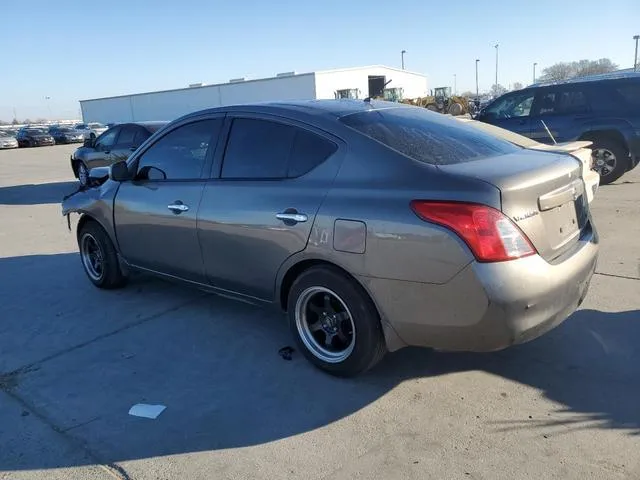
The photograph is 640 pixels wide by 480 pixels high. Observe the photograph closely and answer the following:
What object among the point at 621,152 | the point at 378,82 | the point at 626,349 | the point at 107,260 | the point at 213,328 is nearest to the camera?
the point at 626,349

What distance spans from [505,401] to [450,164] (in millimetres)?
1393

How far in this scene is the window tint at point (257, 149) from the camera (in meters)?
3.66

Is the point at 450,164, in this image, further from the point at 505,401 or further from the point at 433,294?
the point at 505,401

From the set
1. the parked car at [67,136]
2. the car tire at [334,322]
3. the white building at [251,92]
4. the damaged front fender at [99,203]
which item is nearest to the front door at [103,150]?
the damaged front fender at [99,203]

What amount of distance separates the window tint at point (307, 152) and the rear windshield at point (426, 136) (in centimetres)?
20

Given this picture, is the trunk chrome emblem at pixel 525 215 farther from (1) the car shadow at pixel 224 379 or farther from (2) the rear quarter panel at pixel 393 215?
(1) the car shadow at pixel 224 379

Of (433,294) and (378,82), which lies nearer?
(433,294)

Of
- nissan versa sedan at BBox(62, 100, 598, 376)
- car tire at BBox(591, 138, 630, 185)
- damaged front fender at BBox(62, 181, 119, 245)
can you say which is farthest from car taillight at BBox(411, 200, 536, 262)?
car tire at BBox(591, 138, 630, 185)

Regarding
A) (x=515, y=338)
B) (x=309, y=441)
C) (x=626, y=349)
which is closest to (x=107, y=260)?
(x=309, y=441)

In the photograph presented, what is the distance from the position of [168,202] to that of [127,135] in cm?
834

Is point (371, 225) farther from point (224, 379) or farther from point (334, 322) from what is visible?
point (224, 379)

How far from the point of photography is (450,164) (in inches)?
123

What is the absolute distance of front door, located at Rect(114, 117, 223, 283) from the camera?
4.21m

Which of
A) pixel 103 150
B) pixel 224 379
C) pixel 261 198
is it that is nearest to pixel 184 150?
pixel 261 198
